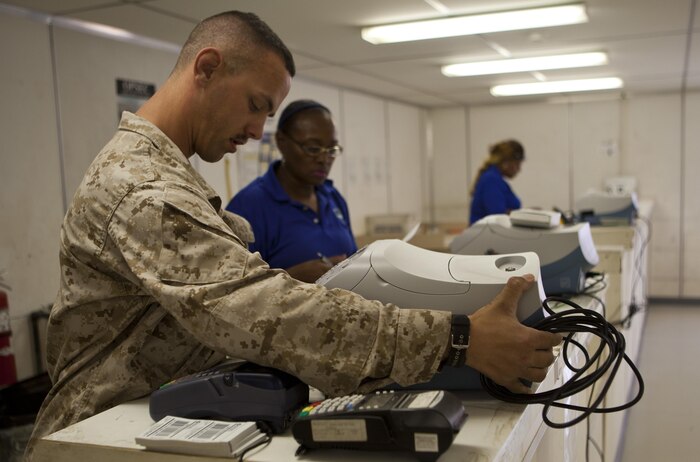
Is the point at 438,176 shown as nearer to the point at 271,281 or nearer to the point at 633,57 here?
the point at 633,57

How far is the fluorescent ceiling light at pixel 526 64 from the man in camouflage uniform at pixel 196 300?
11.0 ft

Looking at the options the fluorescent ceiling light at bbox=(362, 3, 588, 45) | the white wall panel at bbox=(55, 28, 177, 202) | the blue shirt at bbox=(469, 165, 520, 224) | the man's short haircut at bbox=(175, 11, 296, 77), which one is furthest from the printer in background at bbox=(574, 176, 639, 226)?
the man's short haircut at bbox=(175, 11, 296, 77)

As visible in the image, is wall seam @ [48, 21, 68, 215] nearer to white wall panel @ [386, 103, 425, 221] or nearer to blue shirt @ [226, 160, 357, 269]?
blue shirt @ [226, 160, 357, 269]

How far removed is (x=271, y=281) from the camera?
947mm

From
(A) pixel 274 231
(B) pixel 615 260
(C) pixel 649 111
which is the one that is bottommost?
(B) pixel 615 260

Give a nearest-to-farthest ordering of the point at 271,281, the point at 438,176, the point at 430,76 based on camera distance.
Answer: the point at 271,281
the point at 430,76
the point at 438,176

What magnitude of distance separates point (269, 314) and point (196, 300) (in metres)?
0.11

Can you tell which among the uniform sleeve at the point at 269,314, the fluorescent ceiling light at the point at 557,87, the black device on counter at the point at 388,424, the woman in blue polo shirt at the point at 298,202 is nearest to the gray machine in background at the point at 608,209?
the fluorescent ceiling light at the point at 557,87

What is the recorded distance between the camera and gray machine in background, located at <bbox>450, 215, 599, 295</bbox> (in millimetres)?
1930

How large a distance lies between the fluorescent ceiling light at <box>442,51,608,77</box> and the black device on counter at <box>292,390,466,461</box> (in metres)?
3.75

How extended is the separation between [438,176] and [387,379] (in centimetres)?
637

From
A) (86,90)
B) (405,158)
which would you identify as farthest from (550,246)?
(405,158)

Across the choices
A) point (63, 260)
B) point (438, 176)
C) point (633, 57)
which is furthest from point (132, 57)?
point (438, 176)

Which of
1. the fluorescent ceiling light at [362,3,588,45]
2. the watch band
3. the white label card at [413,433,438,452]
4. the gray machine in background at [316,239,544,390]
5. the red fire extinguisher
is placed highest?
the fluorescent ceiling light at [362,3,588,45]
